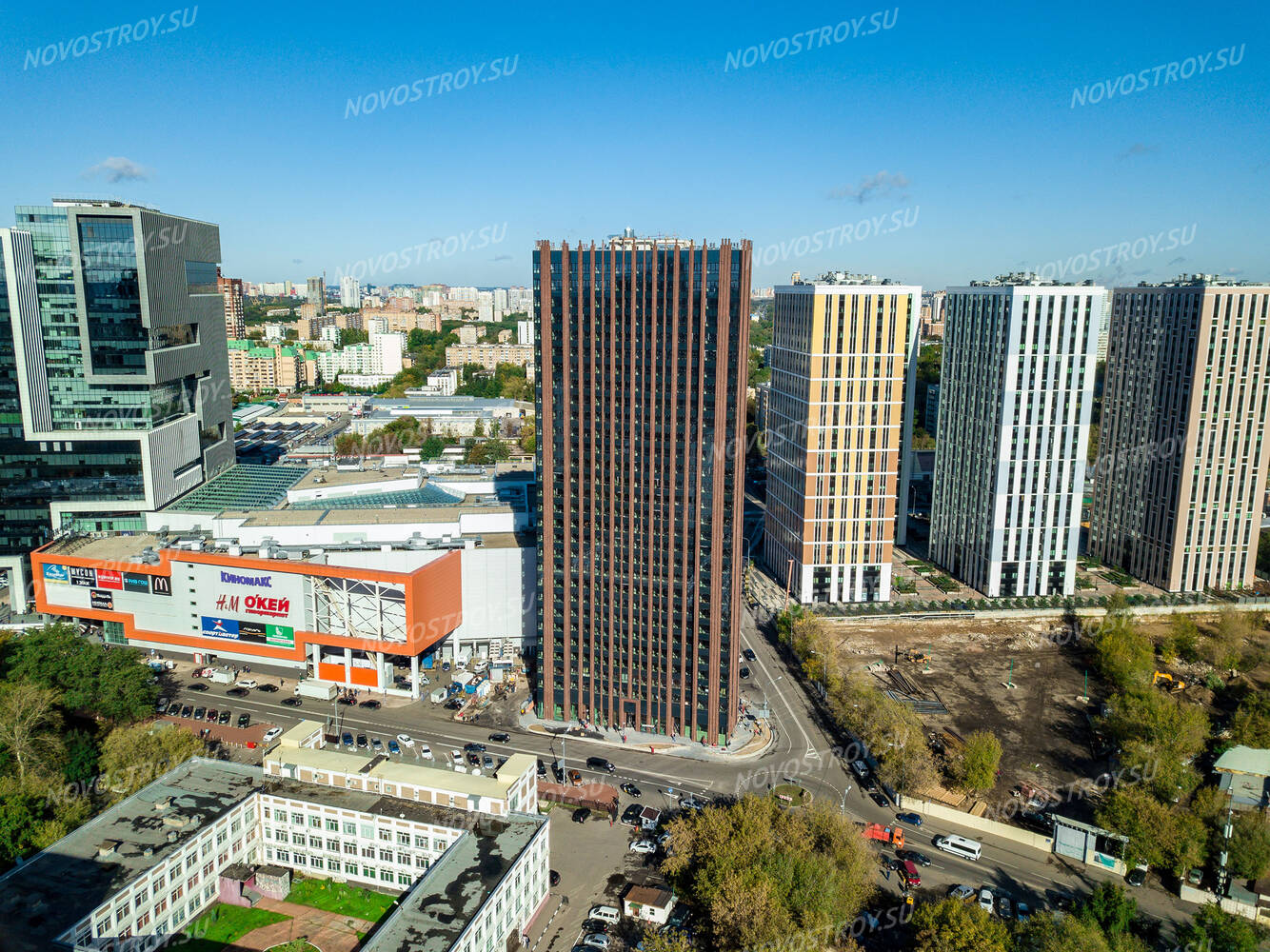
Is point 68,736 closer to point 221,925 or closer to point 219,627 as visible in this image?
point 219,627

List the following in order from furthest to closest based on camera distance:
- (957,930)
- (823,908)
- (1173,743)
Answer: (1173,743), (823,908), (957,930)

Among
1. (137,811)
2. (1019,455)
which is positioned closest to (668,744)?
(137,811)

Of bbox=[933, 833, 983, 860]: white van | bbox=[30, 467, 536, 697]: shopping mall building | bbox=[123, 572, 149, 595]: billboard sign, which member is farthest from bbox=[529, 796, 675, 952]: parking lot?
bbox=[123, 572, 149, 595]: billboard sign

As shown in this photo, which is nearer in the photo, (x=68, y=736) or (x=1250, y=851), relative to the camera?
(x=1250, y=851)

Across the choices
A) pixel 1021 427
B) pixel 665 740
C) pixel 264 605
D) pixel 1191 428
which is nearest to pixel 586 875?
pixel 665 740

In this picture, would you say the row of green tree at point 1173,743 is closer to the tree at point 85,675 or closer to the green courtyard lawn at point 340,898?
the green courtyard lawn at point 340,898

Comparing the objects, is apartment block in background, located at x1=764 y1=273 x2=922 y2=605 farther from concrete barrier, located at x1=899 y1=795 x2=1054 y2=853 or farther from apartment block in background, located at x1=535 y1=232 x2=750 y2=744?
concrete barrier, located at x1=899 y1=795 x2=1054 y2=853
